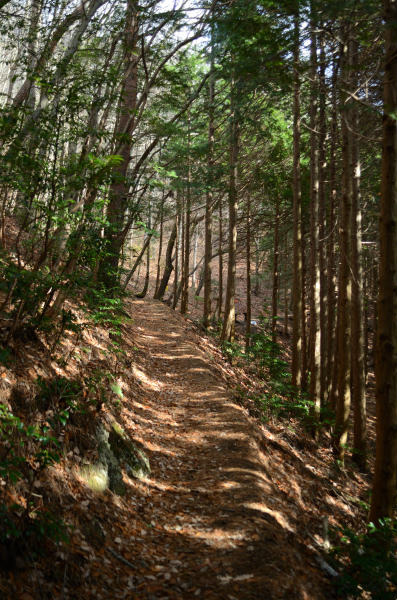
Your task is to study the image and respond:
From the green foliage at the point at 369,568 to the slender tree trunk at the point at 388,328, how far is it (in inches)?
16.9

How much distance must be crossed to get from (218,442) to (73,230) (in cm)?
401

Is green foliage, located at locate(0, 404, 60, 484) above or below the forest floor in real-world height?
above

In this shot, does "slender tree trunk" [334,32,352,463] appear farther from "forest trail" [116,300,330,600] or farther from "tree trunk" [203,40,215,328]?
"tree trunk" [203,40,215,328]

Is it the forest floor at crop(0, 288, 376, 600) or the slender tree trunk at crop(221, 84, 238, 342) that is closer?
the forest floor at crop(0, 288, 376, 600)

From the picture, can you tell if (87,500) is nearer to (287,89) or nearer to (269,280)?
(287,89)

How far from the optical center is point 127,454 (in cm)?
485

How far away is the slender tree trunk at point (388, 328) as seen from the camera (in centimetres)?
477

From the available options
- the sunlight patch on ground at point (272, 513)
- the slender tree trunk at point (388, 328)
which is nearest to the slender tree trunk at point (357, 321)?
the slender tree trunk at point (388, 328)

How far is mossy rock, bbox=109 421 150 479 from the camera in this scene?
468cm

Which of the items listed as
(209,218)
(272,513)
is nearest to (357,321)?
(272,513)

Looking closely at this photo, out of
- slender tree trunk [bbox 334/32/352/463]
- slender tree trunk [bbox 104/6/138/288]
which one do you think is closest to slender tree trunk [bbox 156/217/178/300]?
slender tree trunk [bbox 104/6/138/288]

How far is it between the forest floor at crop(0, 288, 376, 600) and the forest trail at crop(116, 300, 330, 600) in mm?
14

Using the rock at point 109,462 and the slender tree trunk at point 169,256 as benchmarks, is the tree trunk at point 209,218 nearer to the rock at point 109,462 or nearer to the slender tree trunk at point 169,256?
the slender tree trunk at point 169,256

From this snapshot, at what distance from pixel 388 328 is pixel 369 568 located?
268 cm
